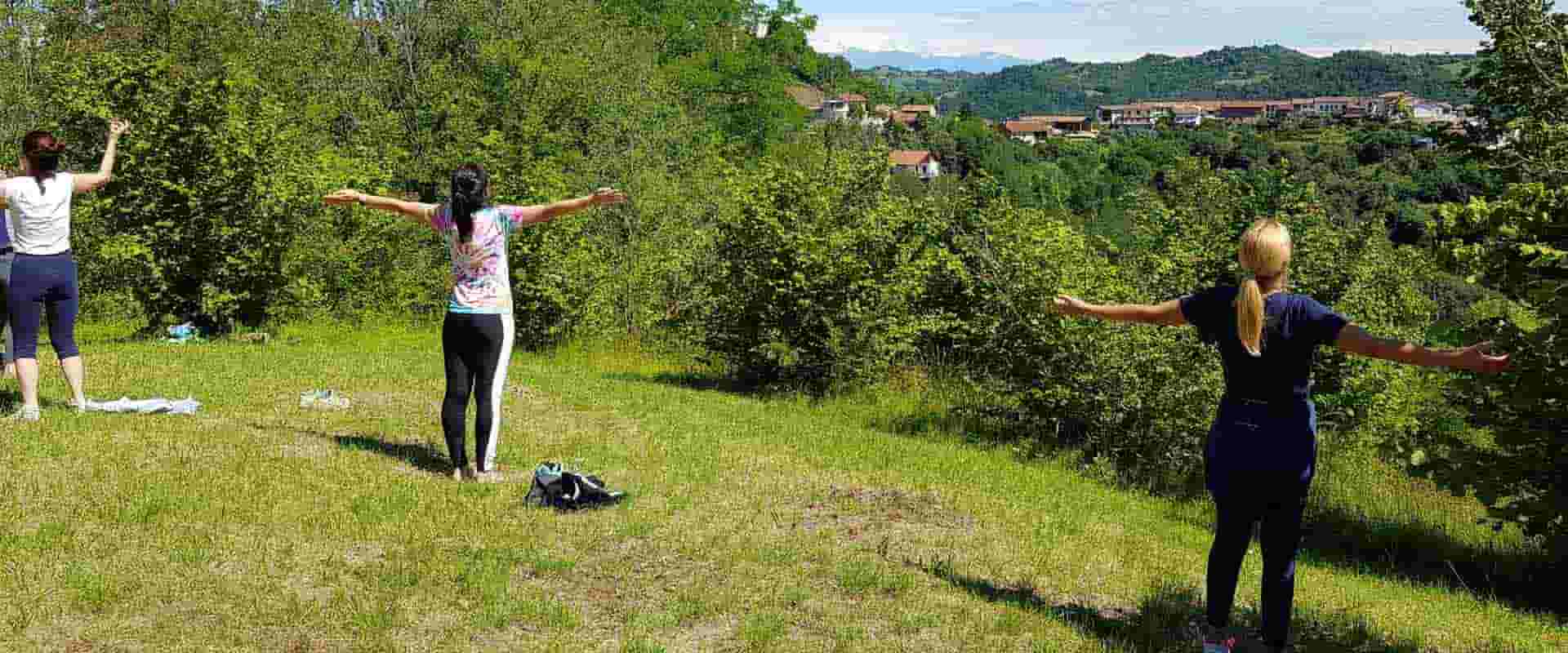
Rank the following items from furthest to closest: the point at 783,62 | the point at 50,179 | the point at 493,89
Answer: the point at 783,62 → the point at 493,89 → the point at 50,179

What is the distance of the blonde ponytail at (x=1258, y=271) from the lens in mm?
4715

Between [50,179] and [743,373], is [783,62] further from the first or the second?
[50,179]

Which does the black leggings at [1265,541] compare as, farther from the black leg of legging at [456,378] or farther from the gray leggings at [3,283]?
the gray leggings at [3,283]


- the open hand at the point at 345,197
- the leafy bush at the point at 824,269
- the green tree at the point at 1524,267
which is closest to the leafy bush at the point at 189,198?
the leafy bush at the point at 824,269

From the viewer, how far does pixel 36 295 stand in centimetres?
813

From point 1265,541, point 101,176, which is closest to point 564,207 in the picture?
point 101,176

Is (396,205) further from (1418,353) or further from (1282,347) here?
(1418,353)

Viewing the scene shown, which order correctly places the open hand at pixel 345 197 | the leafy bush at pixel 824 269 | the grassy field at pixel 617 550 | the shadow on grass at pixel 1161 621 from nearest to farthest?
the grassy field at pixel 617 550 < the shadow on grass at pixel 1161 621 < the open hand at pixel 345 197 < the leafy bush at pixel 824 269

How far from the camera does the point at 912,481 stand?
8.95 metres

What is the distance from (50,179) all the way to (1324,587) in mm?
9462

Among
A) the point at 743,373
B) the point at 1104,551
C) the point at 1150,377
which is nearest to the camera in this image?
the point at 1104,551

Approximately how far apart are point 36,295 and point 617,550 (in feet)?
16.5

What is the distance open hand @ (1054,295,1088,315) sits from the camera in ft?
17.6

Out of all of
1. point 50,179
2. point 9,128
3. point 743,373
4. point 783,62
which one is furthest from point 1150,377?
point 783,62
